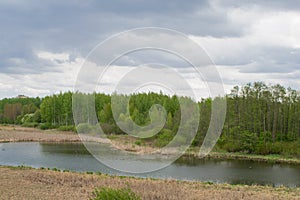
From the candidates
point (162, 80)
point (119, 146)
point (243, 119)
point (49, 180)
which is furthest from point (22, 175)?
point (243, 119)

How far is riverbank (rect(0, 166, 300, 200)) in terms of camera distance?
59.5 feet

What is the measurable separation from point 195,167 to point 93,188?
15.5 m

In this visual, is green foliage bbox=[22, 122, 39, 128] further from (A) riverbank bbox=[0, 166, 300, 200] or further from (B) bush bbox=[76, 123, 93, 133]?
(A) riverbank bbox=[0, 166, 300, 200]

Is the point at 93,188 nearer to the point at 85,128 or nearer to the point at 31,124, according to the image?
the point at 85,128

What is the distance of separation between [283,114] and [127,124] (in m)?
20.2

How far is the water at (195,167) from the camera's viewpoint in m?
27.8

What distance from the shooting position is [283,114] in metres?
47.6

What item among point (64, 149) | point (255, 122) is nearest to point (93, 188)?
point (64, 149)

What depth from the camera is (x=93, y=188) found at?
19.8m

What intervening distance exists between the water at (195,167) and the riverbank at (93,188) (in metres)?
4.70

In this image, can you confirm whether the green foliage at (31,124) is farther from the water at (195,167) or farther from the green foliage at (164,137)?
the water at (195,167)

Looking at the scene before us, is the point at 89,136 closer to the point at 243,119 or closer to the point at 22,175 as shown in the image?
the point at 243,119

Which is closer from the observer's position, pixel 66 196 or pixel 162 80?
pixel 66 196

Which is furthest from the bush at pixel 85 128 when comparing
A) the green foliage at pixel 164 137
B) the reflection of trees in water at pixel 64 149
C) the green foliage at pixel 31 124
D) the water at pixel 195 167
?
the green foliage at pixel 31 124
